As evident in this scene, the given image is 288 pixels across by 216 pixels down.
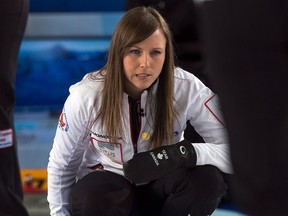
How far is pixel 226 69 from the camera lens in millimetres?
848

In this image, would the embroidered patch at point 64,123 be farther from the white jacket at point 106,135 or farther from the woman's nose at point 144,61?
the woman's nose at point 144,61

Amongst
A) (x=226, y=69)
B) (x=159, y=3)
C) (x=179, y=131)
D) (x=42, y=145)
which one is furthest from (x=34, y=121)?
(x=226, y=69)

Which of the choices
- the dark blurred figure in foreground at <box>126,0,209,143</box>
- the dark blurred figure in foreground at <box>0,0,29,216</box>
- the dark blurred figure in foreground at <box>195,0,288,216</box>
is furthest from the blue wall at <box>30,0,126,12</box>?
the dark blurred figure in foreground at <box>195,0,288,216</box>

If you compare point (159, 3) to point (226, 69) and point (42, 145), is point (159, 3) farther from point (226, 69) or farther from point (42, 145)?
point (226, 69)

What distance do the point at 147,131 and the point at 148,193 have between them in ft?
0.56

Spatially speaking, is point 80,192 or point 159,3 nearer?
point 80,192

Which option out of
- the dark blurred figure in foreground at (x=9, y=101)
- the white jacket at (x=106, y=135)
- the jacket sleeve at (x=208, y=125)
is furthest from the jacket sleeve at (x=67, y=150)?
the jacket sleeve at (x=208, y=125)

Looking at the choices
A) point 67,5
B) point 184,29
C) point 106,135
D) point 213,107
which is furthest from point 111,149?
point 67,5

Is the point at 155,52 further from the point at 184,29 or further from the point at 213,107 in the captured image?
the point at 184,29

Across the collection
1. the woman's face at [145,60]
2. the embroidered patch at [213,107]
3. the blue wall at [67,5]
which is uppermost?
the woman's face at [145,60]

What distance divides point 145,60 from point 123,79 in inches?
3.4

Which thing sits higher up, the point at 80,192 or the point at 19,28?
the point at 19,28

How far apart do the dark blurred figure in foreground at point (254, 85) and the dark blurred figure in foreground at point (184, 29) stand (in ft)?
4.67

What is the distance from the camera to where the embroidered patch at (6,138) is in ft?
6.28
